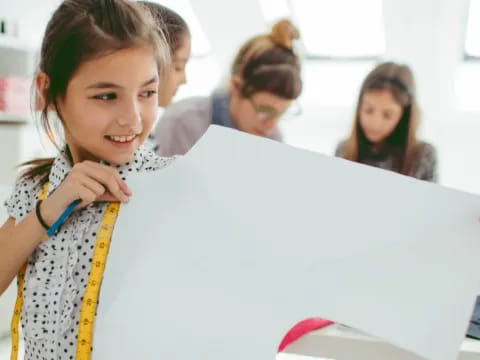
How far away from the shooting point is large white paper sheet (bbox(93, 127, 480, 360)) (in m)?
0.67

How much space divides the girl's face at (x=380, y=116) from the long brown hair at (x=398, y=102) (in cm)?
2

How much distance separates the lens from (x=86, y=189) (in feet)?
2.44

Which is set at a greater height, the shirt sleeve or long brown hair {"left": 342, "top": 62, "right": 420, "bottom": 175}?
long brown hair {"left": 342, "top": 62, "right": 420, "bottom": 175}

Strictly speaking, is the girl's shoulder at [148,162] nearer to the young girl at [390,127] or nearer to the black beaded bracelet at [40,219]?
the black beaded bracelet at [40,219]

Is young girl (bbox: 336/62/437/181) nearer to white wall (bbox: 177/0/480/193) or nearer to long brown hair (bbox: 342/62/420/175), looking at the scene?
long brown hair (bbox: 342/62/420/175)

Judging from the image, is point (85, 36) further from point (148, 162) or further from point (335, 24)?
point (335, 24)

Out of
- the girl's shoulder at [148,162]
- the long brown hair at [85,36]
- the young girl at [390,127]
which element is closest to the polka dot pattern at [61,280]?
the girl's shoulder at [148,162]

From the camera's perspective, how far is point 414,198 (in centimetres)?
69

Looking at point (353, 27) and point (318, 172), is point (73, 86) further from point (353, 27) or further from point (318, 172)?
point (353, 27)

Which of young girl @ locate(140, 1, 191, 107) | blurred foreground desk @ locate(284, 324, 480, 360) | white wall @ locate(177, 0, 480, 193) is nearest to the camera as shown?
blurred foreground desk @ locate(284, 324, 480, 360)

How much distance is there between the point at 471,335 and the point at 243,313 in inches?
12.5

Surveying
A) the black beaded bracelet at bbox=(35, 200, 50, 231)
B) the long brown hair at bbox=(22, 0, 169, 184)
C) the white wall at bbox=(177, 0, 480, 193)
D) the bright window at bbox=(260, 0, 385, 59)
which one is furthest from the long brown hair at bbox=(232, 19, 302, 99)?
the bright window at bbox=(260, 0, 385, 59)

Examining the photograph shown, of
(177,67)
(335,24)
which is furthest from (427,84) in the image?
(177,67)

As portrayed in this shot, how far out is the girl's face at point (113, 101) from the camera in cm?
76
